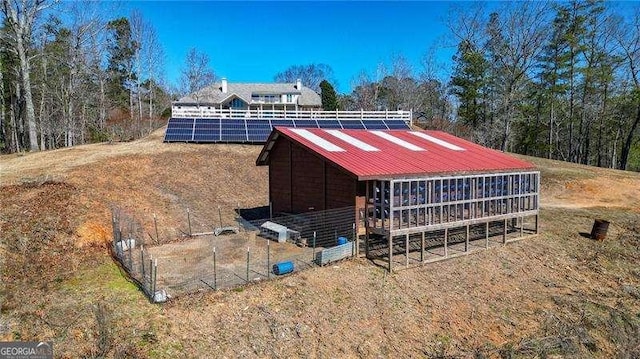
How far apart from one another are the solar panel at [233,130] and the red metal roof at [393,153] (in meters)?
9.11

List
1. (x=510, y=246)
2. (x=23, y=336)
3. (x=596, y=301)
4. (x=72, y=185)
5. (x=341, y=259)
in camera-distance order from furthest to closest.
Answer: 1. (x=72, y=185)
2. (x=510, y=246)
3. (x=341, y=259)
4. (x=596, y=301)
5. (x=23, y=336)

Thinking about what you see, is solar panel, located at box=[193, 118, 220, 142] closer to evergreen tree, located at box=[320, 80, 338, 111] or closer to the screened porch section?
the screened porch section

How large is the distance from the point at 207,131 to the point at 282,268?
730 inches

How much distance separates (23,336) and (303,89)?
55.8 metres

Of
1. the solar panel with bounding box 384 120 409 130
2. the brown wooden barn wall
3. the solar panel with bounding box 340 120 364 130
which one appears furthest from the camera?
the solar panel with bounding box 384 120 409 130

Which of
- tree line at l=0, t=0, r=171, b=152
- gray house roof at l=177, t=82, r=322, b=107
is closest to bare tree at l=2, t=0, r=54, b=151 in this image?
tree line at l=0, t=0, r=171, b=152

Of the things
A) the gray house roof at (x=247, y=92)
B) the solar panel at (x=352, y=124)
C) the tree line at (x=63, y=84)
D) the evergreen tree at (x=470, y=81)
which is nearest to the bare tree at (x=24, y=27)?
the tree line at (x=63, y=84)

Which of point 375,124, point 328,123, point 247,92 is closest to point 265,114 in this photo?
point 328,123

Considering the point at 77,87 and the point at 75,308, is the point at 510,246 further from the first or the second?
the point at 77,87

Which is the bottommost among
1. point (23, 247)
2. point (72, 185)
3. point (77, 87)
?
point (23, 247)

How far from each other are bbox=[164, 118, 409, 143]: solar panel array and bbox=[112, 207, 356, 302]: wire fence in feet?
38.5

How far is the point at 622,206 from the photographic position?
2238 centimetres

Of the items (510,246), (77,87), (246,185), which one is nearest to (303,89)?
(77,87)

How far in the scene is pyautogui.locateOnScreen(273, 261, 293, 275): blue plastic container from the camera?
35.7ft
